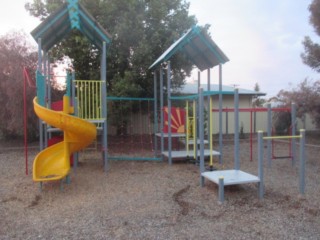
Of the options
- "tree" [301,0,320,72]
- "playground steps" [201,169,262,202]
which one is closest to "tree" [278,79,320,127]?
"tree" [301,0,320,72]

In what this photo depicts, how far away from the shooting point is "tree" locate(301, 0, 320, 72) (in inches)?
432

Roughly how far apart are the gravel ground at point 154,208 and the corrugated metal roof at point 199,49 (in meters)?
3.03

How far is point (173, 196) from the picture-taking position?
Answer: 15.6 feet

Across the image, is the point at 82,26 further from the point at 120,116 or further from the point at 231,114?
the point at 231,114

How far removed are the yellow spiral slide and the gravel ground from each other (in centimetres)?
32

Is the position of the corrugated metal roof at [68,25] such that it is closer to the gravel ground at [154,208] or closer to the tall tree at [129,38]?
the tall tree at [129,38]

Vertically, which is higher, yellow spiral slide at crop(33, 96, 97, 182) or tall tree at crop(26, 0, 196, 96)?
tall tree at crop(26, 0, 196, 96)

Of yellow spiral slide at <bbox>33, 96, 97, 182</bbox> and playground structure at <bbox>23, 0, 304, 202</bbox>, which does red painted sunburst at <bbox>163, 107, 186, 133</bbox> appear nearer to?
A: playground structure at <bbox>23, 0, 304, 202</bbox>

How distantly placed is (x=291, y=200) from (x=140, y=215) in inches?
95.0

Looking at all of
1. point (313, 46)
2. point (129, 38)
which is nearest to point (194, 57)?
point (129, 38)

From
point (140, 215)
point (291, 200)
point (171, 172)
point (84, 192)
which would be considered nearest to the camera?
point (140, 215)

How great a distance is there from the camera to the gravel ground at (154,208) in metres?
3.42

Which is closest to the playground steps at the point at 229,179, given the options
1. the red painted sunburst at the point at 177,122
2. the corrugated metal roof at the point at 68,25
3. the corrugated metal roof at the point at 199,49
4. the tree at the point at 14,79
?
the corrugated metal roof at the point at 199,49

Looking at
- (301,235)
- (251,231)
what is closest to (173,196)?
(251,231)
